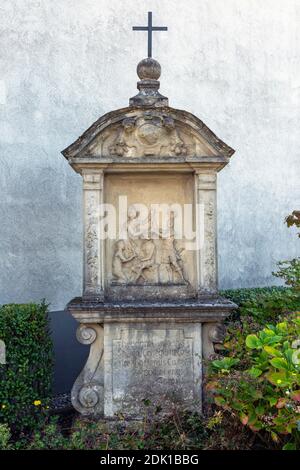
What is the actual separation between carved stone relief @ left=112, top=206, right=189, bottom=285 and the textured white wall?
194cm

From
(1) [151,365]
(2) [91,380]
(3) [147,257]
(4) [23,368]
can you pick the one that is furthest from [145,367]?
(4) [23,368]

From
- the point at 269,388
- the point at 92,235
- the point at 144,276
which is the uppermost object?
the point at 92,235

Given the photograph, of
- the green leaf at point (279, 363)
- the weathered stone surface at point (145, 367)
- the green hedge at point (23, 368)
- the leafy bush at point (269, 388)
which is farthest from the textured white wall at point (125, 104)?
the green leaf at point (279, 363)

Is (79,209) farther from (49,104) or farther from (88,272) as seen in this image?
(88,272)

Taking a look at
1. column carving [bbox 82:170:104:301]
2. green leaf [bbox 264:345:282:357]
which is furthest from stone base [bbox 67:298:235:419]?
green leaf [bbox 264:345:282:357]

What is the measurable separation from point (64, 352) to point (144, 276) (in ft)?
7.51

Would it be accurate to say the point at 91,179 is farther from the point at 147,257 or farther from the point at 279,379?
the point at 279,379

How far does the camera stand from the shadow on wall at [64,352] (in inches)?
241

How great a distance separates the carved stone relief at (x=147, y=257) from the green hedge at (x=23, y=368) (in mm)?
863

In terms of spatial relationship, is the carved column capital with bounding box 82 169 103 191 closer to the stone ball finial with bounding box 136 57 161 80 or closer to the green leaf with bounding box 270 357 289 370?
the stone ball finial with bounding box 136 57 161 80

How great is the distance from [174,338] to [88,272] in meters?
0.95

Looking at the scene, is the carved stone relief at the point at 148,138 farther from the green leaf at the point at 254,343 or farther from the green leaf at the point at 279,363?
the green leaf at the point at 279,363

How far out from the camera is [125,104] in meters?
6.46

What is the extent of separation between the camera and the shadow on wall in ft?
20.1
